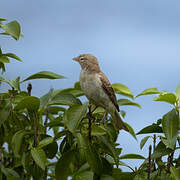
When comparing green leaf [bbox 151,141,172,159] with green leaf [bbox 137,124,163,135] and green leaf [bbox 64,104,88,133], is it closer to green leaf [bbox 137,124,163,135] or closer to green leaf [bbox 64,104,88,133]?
green leaf [bbox 137,124,163,135]

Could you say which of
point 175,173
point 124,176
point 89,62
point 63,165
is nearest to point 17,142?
point 63,165

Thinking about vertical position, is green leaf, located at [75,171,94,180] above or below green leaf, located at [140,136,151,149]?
below

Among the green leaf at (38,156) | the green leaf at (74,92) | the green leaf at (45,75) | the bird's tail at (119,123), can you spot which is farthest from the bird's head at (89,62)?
the green leaf at (38,156)

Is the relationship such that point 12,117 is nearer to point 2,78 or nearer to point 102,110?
point 2,78

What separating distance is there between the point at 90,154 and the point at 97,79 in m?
0.88

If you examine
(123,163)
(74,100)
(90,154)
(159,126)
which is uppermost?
(74,100)

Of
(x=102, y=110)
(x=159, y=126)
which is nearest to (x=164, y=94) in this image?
(x=159, y=126)

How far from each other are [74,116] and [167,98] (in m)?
0.57

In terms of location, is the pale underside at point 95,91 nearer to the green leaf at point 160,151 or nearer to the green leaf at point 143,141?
the green leaf at point 143,141

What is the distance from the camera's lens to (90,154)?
Answer: 1809mm

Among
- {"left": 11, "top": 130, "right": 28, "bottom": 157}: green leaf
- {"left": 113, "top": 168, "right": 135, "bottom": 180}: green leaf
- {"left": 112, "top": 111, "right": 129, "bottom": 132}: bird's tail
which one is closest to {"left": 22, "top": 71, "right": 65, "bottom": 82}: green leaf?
{"left": 11, "top": 130, "right": 28, "bottom": 157}: green leaf

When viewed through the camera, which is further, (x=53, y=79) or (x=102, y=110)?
(x=102, y=110)

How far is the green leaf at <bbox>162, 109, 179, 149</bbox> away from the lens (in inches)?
70.5

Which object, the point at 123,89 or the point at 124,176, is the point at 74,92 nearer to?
the point at 123,89
